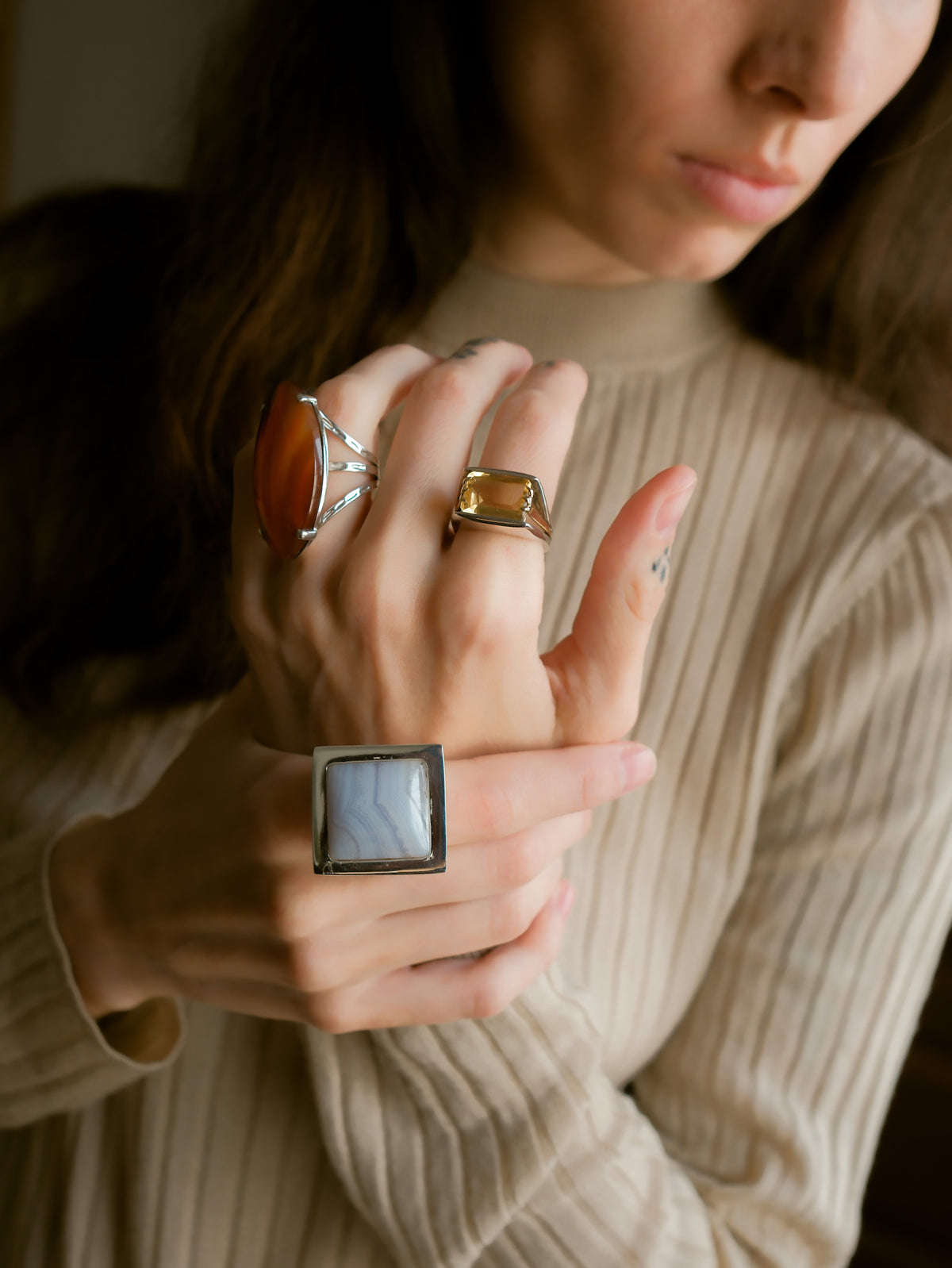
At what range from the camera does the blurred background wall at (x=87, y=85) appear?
158cm

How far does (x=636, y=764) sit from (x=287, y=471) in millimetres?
249

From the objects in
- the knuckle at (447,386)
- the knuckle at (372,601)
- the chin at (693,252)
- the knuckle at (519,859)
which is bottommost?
the knuckle at (519,859)

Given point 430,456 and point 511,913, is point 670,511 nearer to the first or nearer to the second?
point 430,456

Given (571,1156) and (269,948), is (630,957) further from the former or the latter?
(269,948)

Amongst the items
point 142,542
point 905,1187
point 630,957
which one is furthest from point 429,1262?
point 905,1187

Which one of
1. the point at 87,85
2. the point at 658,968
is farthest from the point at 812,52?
the point at 87,85

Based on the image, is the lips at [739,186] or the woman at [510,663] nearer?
the woman at [510,663]

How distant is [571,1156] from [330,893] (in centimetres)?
33

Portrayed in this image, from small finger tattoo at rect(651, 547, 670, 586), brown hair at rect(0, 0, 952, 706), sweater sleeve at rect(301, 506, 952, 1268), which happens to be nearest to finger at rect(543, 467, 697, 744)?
small finger tattoo at rect(651, 547, 670, 586)

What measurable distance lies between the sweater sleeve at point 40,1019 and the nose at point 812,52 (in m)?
0.70

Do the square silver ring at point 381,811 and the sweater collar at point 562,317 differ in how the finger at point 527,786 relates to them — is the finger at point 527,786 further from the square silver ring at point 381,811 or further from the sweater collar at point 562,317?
the sweater collar at point 562,317

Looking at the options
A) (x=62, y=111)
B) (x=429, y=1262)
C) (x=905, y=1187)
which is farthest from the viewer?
(x=62, y=111)

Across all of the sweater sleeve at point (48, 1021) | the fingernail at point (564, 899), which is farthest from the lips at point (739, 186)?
the sweater sleeve at point (48, 1021)

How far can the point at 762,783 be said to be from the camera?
841 millimetres
